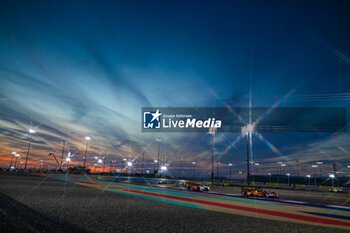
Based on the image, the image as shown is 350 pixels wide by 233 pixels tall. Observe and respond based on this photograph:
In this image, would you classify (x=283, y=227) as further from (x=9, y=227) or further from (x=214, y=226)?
(x=9, y=227)

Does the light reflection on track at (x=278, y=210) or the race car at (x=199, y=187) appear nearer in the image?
the light reflection on track at (x=278, y=210)

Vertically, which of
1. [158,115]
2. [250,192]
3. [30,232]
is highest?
[158,115]

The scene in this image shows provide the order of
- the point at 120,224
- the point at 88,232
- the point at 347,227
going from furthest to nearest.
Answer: the point at 347,227 < the point at 120,224 < the point at 88,232

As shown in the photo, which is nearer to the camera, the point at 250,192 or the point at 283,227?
the point at 283,227

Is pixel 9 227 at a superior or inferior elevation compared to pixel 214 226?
superior

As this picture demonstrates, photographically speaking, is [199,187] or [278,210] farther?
[199,187]

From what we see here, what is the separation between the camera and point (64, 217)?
7555mm

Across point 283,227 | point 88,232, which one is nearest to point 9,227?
point 88,232

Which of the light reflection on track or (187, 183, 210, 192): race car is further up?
the light reflection on track

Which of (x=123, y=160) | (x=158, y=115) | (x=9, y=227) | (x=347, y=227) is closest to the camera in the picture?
(x=9, y=227)

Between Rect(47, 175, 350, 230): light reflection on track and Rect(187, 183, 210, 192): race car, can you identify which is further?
Rect(187, 183, 210, 192): race car

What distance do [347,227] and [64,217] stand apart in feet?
39.4

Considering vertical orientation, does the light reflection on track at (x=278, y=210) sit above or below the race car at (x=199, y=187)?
above

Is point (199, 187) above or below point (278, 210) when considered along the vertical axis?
below
